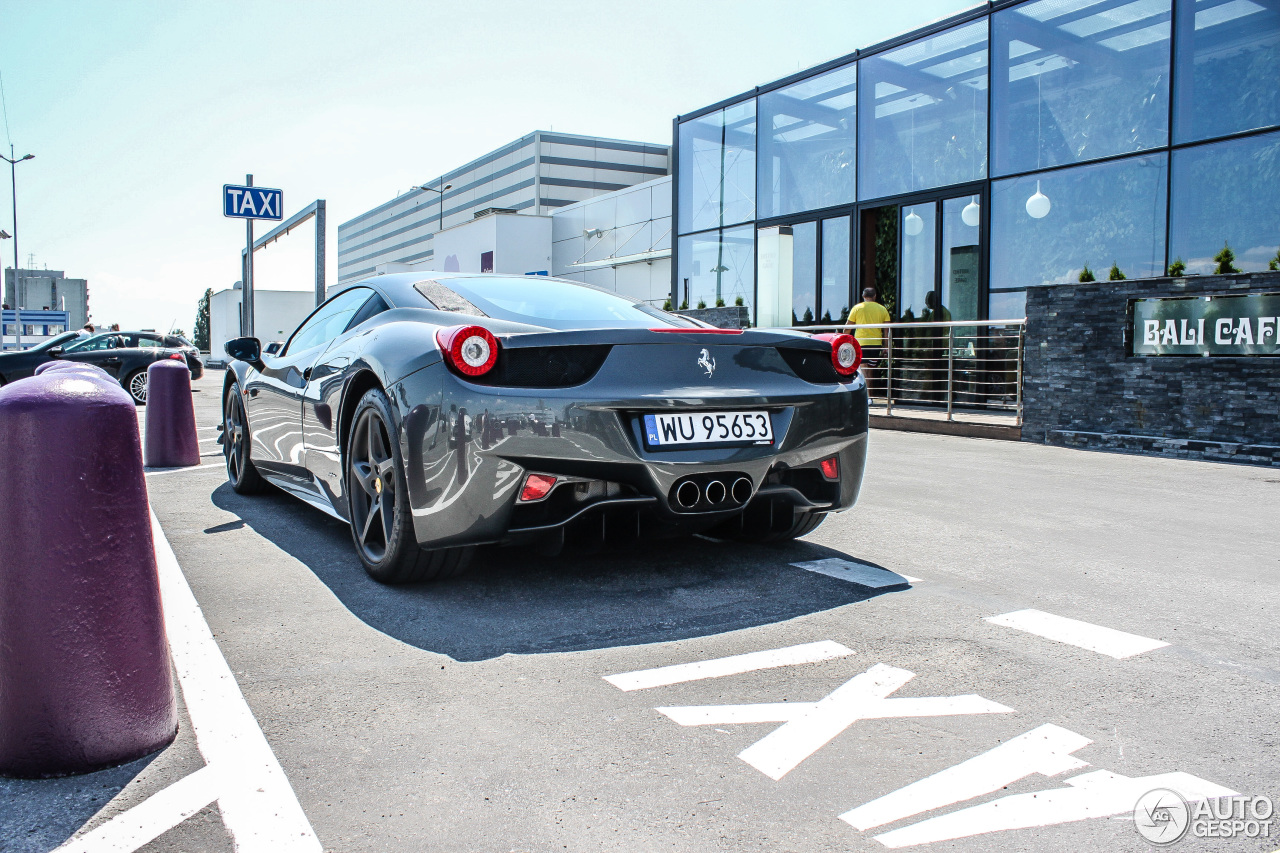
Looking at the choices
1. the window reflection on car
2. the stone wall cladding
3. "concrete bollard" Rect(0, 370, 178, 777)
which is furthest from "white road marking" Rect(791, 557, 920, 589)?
the window reflection on car

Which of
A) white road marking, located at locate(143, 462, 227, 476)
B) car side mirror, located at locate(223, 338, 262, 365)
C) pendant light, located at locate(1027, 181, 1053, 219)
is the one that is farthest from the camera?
pendant light, located at locate(1027, 181, 1053, 219)

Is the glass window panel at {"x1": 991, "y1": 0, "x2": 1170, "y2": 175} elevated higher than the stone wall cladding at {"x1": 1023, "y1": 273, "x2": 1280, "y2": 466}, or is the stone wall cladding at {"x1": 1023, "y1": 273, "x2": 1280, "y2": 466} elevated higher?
the glass window panel at {"x1": 991, "y1": 0, "x2": 1170, "y2": 175}

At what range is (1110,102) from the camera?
13.8 m

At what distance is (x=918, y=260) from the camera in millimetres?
16125

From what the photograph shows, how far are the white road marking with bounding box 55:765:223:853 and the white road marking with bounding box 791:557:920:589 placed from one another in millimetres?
2453

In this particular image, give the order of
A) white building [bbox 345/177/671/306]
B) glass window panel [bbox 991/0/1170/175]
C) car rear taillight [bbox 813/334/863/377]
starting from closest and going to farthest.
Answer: car rear taillight [bbox 813/334/863/377] → glass window panel [bbox 991/0/1170/175] → white building [bbox 345/177/671/306]

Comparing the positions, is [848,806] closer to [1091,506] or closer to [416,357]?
[416,357]

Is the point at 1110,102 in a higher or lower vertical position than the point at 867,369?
higher

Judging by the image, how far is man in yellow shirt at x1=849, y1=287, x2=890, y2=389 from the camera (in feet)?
43.7

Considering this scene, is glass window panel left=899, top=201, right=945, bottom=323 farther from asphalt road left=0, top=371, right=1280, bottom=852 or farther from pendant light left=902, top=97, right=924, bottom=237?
asphalt road left=0, top=371, right=1280, bottom=852

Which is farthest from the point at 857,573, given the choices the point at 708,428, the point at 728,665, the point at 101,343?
the point at 101,343

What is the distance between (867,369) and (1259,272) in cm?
545

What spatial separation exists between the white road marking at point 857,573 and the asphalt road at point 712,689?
0.04m

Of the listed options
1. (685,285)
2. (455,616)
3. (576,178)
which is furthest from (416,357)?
(576,178)
